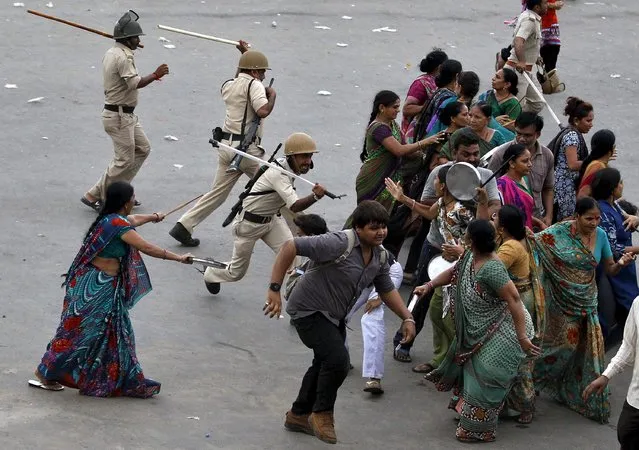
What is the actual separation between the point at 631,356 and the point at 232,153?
5.02 metres

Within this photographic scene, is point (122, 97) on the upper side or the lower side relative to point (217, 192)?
upper

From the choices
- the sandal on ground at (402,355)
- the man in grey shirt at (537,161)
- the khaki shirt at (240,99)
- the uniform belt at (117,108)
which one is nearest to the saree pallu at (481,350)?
the sandal on ground at (402,355)

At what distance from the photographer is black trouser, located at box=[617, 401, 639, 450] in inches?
276

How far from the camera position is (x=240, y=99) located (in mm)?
11422

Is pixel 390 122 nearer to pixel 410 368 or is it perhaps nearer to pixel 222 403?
pixel 410 368

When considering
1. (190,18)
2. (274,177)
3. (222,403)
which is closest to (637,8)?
(190,18)

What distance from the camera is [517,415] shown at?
29.2 feet

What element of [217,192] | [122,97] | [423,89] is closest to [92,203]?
[122,97]

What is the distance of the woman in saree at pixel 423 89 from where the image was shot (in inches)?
456

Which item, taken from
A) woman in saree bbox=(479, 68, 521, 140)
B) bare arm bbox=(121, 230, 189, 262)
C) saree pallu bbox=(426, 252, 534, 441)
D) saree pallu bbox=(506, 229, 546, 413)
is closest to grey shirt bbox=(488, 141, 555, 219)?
woman in saree bbox=(479, 68, 521, 140)

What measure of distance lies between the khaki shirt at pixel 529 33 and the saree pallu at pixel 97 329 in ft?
20.9

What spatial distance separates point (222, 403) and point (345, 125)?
624 cm

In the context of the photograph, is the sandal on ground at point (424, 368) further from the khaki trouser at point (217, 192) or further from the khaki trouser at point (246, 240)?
the khaki trouser at point (217, 192)

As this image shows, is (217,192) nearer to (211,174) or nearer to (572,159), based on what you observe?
(211,174)
